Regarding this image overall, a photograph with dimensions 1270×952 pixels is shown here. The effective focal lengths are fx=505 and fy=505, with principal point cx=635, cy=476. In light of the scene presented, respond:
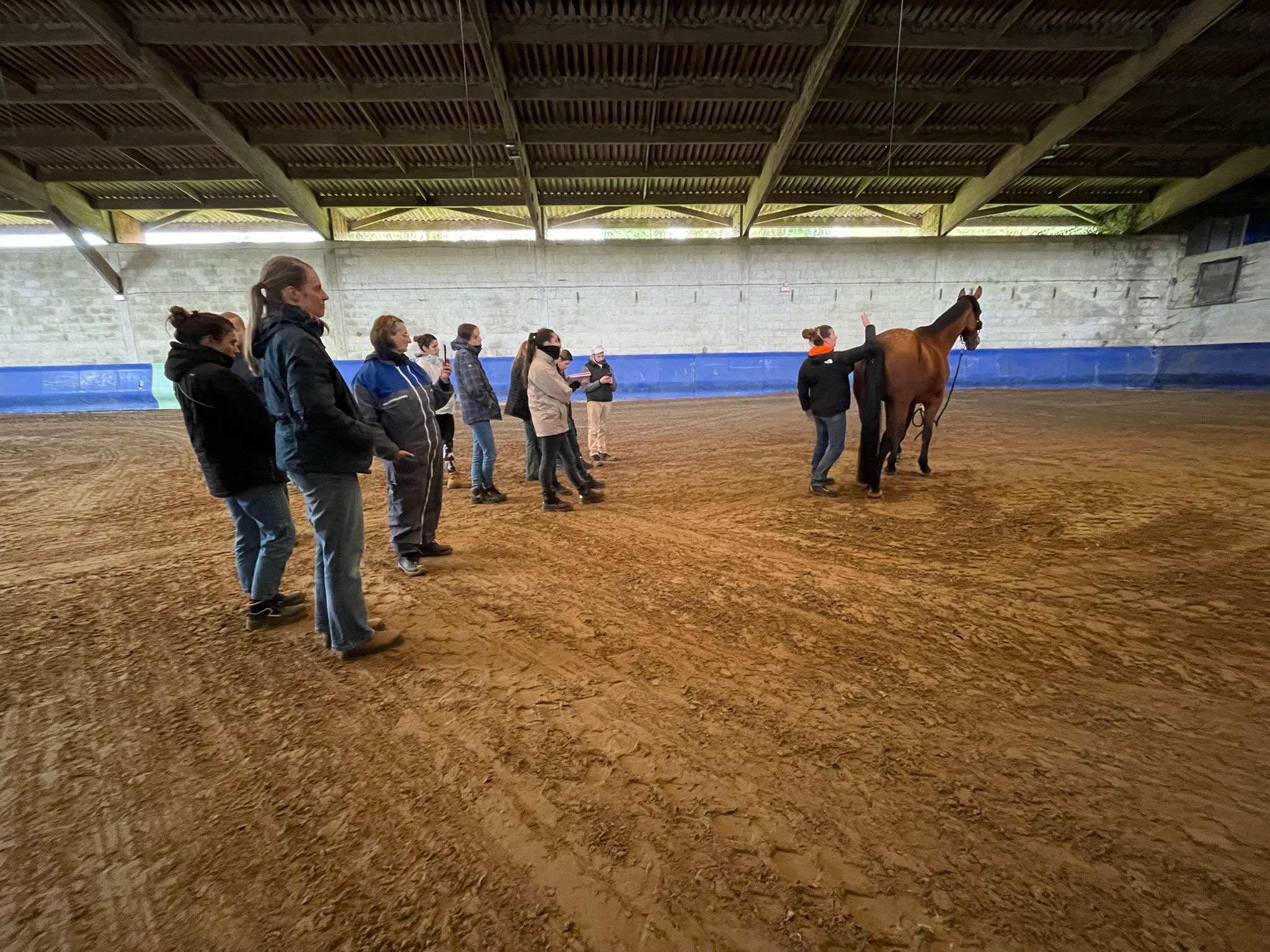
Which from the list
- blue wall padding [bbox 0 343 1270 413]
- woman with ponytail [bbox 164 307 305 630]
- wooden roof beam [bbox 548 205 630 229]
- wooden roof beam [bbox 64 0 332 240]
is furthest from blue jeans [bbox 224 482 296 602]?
wooden roof beam [bbox 548 205 630 229]

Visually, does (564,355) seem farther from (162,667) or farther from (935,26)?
(935,26)

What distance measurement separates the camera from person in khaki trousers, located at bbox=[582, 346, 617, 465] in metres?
7.37

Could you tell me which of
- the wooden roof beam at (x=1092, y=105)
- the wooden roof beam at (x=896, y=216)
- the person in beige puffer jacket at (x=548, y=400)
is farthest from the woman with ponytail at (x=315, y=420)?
the wooden roof beam at (x=896, y=216)

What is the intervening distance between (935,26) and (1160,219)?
12764 millimetres

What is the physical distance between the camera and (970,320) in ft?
20.0

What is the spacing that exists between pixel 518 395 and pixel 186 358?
124 inches

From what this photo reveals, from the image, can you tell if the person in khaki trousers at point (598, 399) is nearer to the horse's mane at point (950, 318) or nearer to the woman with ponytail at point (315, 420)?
the horse's mane at point (950, 318)

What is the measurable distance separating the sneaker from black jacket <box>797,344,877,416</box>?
12.5 feet

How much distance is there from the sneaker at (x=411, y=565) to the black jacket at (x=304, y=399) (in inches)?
61.4

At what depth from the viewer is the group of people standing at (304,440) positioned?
7.84ft

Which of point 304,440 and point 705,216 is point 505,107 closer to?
point 705,216

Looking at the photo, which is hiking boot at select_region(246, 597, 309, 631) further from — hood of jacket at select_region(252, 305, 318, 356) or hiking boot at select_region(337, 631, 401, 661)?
hood of jacket at select_region(252, 305, 318, 356)

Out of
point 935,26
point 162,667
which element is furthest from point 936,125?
point 162,667

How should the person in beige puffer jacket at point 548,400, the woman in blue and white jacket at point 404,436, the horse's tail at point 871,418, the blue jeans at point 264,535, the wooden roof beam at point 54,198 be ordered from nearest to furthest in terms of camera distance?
the blue jeans at point 264,535
the woman in blue and white jacket at point 404,436
the person in beige puffer jacket at point 548,400
the horse's tail at point 871,418
the wooden roof beam at point 54,198
